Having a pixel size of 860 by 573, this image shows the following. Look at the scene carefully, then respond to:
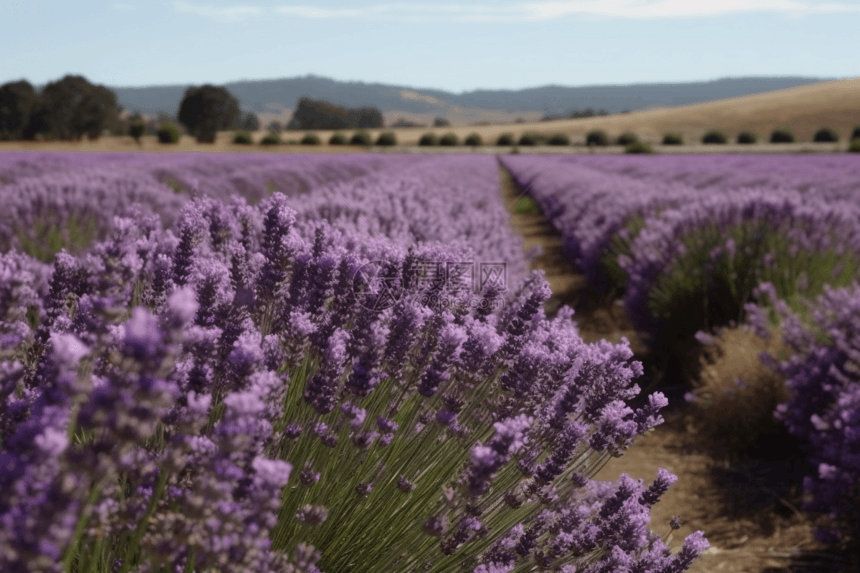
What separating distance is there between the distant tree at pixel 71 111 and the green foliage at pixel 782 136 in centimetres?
5865

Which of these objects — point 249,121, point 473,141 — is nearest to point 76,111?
point 249,121

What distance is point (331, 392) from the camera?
1218 millimetres

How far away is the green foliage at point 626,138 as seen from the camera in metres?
56.6

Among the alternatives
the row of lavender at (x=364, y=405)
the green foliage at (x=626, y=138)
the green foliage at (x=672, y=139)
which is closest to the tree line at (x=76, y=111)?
the green foliage at (x=626, y=138)

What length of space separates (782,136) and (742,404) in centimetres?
6004

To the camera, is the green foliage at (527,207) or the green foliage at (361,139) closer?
the green foliage at (527,207)

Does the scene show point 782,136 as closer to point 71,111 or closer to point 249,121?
point 249,121

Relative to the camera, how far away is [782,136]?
5512cm

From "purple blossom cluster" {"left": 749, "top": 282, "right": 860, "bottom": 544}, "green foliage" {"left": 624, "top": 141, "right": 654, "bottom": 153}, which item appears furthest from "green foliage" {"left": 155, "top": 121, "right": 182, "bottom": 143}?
"purple blossom cluster" {"left": 749, "top": 282, "right": 860, "bottom": 544}

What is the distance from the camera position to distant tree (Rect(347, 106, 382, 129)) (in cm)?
8306

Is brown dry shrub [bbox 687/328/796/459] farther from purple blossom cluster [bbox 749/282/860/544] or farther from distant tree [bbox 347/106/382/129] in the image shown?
distant tree [bbox 347/106/382/129]

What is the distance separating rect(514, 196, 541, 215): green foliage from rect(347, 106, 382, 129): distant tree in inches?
2645

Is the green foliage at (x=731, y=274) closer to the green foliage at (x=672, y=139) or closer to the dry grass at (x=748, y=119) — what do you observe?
the dry grass at (x=748, y=119)

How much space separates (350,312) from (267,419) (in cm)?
47
